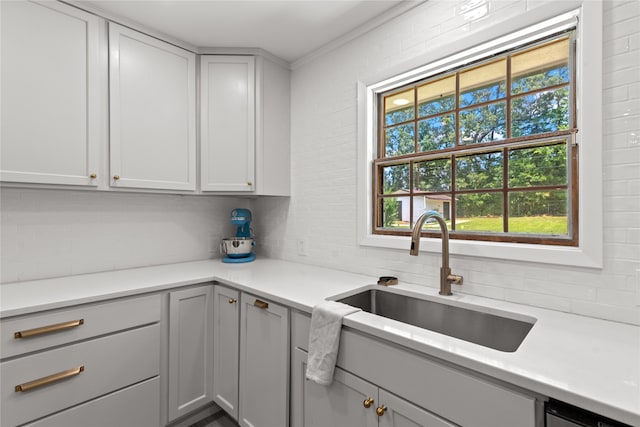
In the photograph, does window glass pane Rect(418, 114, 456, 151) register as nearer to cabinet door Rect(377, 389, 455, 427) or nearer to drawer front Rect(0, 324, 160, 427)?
cabinet door Rect(377, 389, 455, 427)

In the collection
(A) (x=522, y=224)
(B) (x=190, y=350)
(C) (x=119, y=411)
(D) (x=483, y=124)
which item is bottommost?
(C) (x=119, y=411)

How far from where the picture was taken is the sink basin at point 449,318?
49.2 inches

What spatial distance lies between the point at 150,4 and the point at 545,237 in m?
2.36

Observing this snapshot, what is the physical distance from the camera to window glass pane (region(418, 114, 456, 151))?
5.50 feet

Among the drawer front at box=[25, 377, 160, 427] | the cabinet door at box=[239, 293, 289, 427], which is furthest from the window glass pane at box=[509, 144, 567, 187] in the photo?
the drawer front at box=[25, 377, 160, 427]

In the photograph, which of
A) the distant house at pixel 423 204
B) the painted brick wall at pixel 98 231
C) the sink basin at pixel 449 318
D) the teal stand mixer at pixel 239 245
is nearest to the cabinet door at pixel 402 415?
the sink basin at pixel 449 318

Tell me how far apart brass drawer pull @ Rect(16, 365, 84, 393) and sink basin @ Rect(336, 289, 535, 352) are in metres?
1.26

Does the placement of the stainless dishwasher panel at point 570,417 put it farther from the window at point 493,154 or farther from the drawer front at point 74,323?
the drawer front at point 74,323

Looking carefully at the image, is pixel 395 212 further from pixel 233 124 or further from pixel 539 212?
pixel 233 124

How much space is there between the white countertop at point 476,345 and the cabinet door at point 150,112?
655mm

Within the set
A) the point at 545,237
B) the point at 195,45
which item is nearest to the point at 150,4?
the point at 195,45

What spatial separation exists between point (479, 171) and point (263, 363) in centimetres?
145

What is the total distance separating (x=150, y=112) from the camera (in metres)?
2.02

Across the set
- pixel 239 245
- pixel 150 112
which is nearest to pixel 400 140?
pixel 239 245
